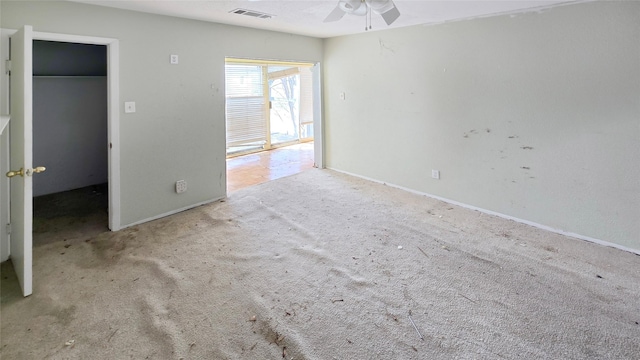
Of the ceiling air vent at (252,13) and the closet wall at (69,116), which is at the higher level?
the ceiling air vent at (252,13)

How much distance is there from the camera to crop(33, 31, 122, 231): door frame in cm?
309

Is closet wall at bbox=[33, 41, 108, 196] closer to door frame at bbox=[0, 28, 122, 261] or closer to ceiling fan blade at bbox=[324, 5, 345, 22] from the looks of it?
door frame at bbox=[0, 28, 122, 261]

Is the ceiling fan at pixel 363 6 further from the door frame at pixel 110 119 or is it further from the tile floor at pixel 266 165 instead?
the tile floor at pixel 266 165

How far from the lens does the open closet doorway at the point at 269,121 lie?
19.6 ft

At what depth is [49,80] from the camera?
4.39 m

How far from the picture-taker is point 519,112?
11.1 feet

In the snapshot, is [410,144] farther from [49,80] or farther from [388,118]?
[49,80]

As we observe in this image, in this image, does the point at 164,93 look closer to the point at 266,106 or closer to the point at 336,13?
the point at 336,13

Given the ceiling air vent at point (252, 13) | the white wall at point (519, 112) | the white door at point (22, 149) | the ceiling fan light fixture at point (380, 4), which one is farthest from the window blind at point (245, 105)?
the ceiling fan light fixture at point (380, 4)

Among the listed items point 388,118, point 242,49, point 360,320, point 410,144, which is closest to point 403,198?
point 410,144

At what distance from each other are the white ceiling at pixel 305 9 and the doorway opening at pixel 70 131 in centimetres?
159

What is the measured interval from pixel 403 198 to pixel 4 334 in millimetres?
3860

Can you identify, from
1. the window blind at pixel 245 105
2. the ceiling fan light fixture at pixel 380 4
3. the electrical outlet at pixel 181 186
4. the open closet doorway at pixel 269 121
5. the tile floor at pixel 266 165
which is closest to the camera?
the ceiling fan light fixture at pixel 380 4

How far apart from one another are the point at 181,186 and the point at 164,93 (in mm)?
1051
